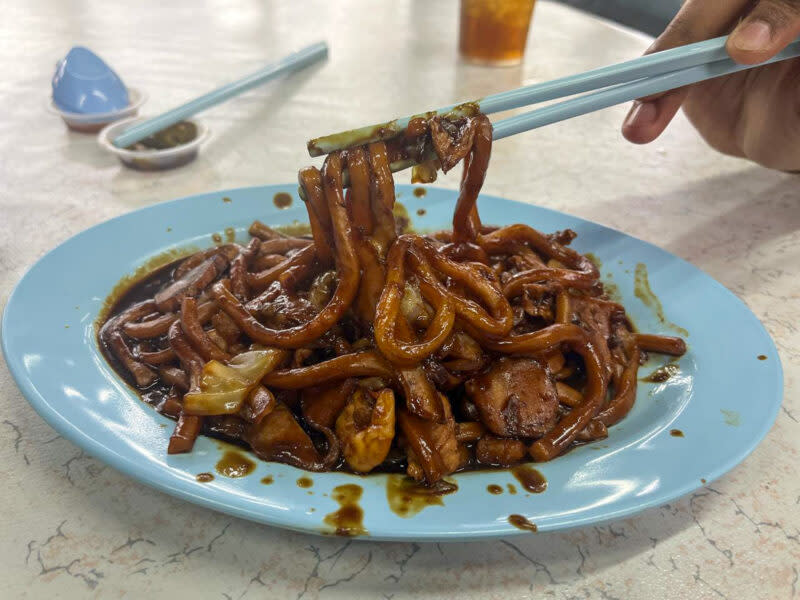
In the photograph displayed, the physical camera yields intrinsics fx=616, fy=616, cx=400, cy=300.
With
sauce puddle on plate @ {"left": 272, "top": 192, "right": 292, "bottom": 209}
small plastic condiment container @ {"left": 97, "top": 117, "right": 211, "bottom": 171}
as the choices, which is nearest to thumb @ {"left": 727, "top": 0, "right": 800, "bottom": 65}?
sauce puddle on plate @ {"left": 272, "top": 192, "right": 292, "bottom": 209}

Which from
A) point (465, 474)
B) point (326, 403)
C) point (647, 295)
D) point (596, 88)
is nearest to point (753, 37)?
point (596, 88)

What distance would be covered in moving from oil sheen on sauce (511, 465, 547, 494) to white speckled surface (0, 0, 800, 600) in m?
0.16

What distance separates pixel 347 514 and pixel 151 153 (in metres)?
2.67

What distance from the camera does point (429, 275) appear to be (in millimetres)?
1953

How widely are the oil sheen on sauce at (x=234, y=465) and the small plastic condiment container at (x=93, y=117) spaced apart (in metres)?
2.95

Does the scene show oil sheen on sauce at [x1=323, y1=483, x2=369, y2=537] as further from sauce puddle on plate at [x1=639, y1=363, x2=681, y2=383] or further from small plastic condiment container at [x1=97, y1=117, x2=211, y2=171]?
small plastic condiment container at [x1=97, y1=117, x2=211, y2=171]

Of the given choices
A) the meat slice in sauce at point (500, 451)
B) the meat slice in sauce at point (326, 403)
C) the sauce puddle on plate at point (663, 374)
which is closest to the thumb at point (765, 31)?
the sauce puddle on plate at point (663, 374)

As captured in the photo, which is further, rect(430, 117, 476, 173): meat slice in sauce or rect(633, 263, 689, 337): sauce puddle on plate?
rect(633, 263, 689, 337): sauce puddle on plate

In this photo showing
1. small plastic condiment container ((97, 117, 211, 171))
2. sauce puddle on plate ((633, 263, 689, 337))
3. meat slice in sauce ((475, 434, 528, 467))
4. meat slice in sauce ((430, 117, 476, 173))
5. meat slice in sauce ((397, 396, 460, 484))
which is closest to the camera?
meat slice in sauce ((397, 396, 460, 484))

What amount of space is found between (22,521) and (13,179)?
8.10ft

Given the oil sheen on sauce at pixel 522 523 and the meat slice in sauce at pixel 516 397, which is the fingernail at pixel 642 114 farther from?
the oil sheen on sauce at pixel 522 523

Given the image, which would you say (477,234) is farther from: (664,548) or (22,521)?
(22,521)

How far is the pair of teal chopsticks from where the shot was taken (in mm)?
1850

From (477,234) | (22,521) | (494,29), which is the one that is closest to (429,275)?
(477,234)
